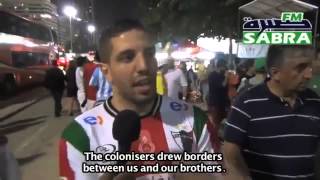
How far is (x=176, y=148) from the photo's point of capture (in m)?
2.30

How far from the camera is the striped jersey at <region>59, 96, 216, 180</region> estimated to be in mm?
2242

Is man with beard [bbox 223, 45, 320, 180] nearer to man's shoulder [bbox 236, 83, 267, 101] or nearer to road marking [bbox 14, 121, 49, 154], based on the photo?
man's shoulder [bbox 236, 83, 267, 101]

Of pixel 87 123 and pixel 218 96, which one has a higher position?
pixel 87 123

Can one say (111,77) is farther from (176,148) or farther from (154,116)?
(176,148)

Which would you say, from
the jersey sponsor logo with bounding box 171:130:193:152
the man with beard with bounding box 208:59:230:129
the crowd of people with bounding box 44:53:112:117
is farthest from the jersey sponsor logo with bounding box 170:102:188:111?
the man with beard with bounding box 208:59:230:129

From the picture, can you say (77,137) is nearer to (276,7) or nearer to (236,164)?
(236,164)

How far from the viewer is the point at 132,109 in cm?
227

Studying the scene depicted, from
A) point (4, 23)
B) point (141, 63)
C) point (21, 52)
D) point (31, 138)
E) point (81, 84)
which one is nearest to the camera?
point (141, 63)

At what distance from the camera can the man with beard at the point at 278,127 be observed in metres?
3.27

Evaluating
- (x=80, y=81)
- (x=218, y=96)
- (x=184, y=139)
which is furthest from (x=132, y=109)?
(x=218, y=96)

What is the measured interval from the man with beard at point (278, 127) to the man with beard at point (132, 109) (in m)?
0.99

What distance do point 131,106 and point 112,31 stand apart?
12.0 inches

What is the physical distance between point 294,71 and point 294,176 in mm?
583


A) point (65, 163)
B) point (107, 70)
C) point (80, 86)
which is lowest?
point (80, 86)
